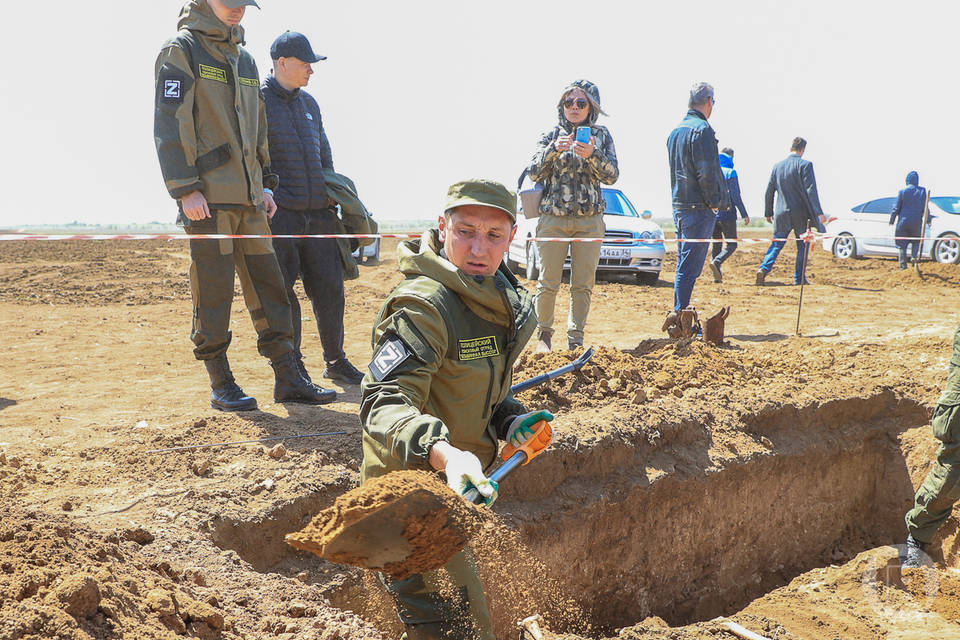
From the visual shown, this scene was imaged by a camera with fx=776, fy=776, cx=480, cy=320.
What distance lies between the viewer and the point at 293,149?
5754 mm

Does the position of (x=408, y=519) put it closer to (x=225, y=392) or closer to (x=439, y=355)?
(x=439, y=355)

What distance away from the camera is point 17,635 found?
2129mm

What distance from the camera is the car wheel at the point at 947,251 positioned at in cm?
1641

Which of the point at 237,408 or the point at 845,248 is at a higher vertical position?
the point at 845,248

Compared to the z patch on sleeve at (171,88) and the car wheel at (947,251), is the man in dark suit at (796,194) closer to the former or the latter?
the car wheel at (947,251)

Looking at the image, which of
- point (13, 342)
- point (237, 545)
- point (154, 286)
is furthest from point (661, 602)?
point (154, 286)

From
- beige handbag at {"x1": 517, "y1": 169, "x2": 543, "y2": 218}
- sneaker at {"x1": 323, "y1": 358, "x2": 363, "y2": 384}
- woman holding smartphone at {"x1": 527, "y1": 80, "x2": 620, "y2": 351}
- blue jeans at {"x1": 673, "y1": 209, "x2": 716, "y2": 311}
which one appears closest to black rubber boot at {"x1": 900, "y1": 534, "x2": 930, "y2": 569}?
woman holding smartphone at {"x1": 527, "y1": 80, "x2": 620, "y2": 351}

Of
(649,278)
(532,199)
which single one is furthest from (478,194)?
(649,278)

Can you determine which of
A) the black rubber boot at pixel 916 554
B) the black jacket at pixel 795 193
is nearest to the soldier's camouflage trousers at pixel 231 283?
the black rubber boot at pixel 916 554

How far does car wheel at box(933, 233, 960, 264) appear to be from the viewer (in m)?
16.4

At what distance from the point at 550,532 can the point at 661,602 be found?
3.87 feet

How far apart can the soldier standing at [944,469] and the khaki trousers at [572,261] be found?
3.18 m

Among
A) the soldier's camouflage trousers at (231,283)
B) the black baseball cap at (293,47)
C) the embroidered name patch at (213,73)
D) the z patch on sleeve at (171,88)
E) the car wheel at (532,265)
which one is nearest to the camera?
the z patch on sleeve at (171,88)

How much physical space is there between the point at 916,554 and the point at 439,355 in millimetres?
3879
